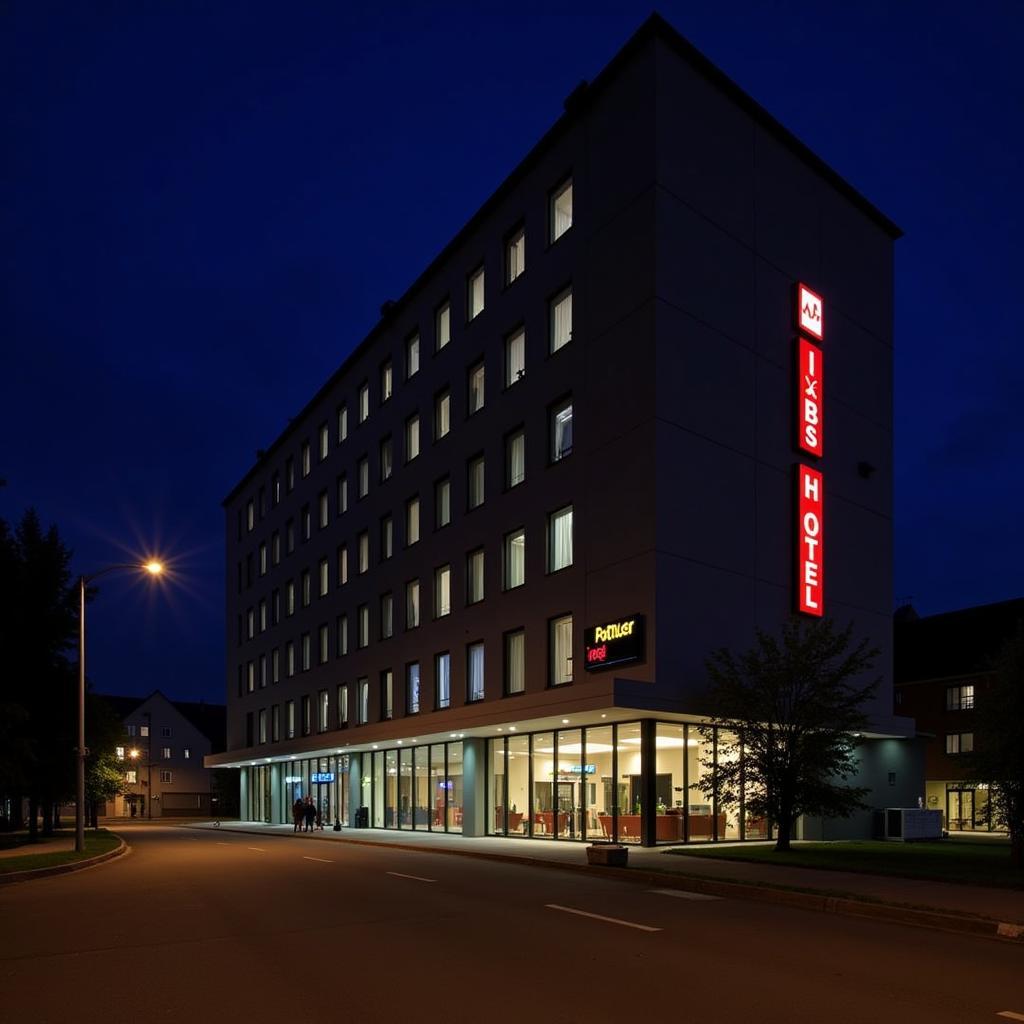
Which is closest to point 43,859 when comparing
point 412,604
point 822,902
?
point 822,902

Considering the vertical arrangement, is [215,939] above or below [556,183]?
below

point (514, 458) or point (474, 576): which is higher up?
point (514, 458)

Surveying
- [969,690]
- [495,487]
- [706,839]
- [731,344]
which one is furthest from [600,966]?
[969,690]

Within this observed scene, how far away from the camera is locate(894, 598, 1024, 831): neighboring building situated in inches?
2394

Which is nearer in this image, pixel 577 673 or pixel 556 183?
pixel 577 673

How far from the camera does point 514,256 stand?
1489 inches

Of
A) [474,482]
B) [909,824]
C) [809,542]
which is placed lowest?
[909,824]

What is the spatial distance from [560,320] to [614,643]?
11.0 m

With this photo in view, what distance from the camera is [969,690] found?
6184cm

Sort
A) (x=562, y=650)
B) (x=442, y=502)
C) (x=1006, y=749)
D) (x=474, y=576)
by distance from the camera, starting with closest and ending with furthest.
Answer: (x=1006, y=749), (x=562, y=650), (x=474, y=576), (x=442, y=502)

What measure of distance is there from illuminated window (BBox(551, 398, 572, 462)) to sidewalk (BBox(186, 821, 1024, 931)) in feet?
37.8

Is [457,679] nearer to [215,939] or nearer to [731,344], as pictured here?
[731,344]

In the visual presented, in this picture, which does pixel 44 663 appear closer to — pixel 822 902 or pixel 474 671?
pixel 474 671

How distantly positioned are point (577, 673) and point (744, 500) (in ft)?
22.6
